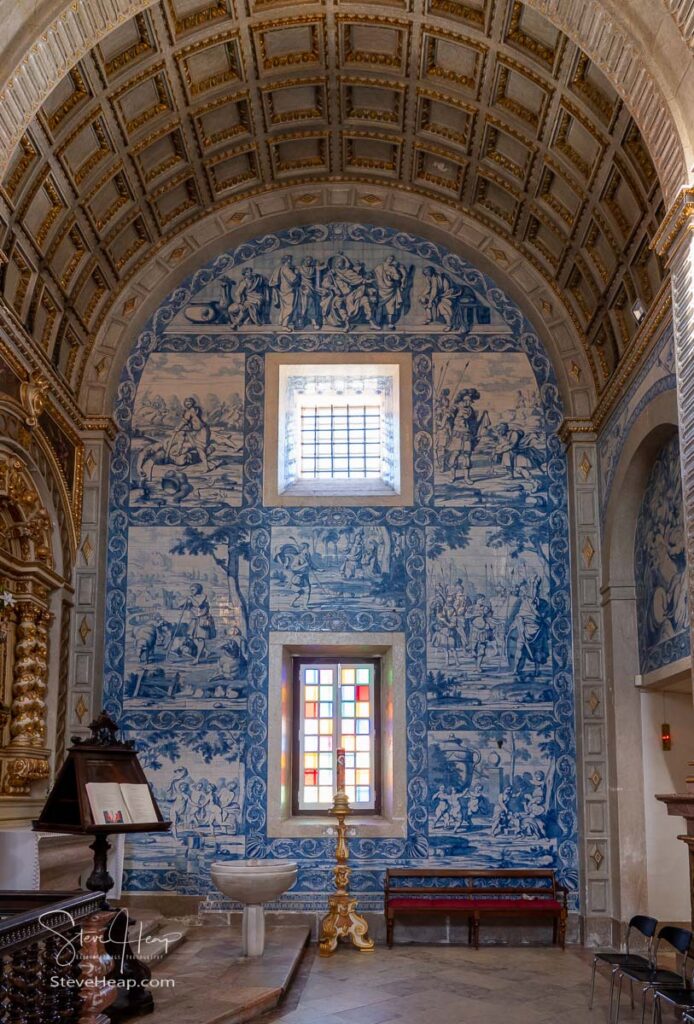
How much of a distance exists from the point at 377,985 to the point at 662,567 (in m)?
5.31

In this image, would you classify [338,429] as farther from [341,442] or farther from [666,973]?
[666,973]

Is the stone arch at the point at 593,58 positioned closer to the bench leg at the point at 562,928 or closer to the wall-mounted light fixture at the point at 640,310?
the wall-mounted light fixture at the point at 640,310

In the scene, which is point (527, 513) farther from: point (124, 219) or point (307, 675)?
point (124, 219)

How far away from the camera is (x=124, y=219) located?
14.4 m

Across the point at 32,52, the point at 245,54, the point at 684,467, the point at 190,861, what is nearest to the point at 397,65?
the point at 245,54

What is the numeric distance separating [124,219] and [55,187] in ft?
6.50

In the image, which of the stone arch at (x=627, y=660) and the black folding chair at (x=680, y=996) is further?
the stone arch at (x=627, y=660)

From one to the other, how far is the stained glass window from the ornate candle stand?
161 centimetres

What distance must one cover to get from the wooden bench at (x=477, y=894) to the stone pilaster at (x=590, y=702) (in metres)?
0.44

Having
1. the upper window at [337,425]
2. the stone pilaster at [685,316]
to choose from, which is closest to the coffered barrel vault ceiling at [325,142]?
the stone pilaster at [685,316]

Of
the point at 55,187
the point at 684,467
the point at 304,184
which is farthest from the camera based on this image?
the point at 304,184

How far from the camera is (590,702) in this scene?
13875 millimetres

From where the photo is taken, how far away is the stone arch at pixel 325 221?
49.1ft

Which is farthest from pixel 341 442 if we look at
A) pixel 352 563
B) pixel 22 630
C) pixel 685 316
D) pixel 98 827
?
pixel 98 827
